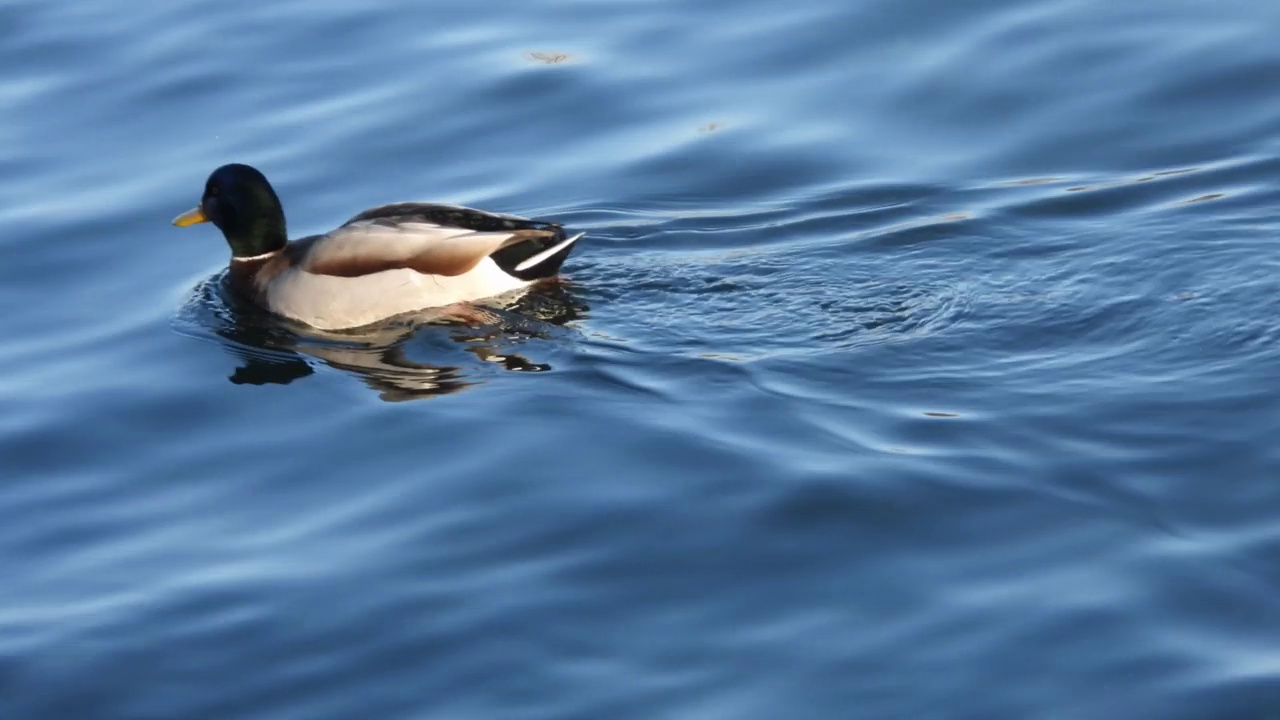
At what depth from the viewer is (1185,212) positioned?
32.6ft

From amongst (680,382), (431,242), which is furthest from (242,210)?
(680,382)

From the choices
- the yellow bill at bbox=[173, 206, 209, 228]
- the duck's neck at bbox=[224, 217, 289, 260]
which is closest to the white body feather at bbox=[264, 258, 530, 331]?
the duck's neck at bbox=[224, 217, 289, 260]

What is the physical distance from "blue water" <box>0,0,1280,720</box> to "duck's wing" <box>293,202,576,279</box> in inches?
12.4

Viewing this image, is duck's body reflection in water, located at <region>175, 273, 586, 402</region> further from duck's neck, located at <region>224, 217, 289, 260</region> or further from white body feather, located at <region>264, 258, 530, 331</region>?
duck's neck, located at <region>224, 217, 289, 260</region>

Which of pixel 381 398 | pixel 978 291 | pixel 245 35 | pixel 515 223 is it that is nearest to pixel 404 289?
pixel 515 223

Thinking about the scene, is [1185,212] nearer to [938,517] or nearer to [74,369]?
[938,517]

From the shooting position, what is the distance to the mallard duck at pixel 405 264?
10266mm

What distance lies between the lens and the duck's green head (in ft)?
35.6

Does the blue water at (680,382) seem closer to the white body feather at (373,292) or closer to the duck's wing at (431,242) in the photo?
the white body feather at (373,292)

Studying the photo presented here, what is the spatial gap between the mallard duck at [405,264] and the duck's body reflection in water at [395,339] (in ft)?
0.29

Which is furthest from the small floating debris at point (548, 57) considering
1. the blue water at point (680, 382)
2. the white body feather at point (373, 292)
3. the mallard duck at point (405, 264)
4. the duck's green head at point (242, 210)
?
the white body feather at point (373, 292)

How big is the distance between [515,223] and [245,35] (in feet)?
17.5

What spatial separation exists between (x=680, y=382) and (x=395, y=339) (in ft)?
6.86

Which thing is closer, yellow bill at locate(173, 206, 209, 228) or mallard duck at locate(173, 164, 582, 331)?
mallard duck at locate(173, 164, 582, 331)
